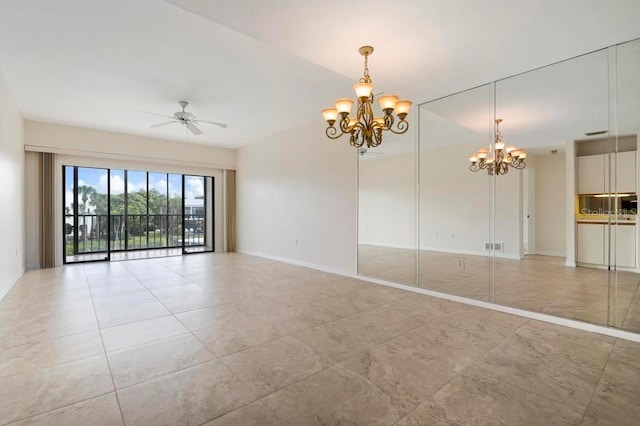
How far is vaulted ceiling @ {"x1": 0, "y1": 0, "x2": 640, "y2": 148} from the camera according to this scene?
2.51 metres

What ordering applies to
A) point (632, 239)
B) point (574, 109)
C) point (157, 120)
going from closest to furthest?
1. point (632, 239)
2. point (574, 109)
3. point (157, 120)

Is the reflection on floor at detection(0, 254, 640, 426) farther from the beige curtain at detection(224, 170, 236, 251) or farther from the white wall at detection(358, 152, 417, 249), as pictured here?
the beige curtain at detection(224, 170, 236, 251)

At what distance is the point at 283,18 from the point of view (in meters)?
2.56

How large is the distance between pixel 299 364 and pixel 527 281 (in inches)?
123

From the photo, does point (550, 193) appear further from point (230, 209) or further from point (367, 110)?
point (230, 209)

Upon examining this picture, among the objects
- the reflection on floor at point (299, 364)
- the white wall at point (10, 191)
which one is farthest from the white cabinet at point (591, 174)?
the white wall at point (10, 191)

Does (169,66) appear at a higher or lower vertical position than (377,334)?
higher

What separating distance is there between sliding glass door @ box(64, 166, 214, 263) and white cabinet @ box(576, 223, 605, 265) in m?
8.21

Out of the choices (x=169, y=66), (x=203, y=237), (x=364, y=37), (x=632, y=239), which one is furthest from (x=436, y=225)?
(x=203, y=237)

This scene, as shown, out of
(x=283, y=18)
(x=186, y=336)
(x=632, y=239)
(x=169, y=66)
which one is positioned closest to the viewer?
(x=283, y=18)

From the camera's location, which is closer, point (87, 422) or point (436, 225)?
point (87, 422)

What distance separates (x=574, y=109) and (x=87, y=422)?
197 inches

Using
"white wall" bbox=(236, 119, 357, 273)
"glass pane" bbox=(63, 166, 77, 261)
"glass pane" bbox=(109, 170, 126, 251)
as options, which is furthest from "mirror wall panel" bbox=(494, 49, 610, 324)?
"glass pane" bbox=(63, 166, 77, 261)

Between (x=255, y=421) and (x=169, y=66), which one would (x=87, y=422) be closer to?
(x=255, y=421)
